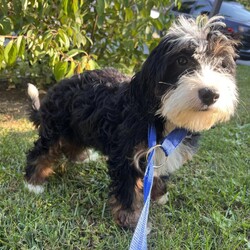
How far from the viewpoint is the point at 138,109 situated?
8.57 ft

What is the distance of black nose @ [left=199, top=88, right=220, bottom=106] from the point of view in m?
2.16

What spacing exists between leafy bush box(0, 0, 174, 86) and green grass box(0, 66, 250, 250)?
108cm

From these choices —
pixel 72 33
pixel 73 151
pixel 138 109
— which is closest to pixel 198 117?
pixel 138 109

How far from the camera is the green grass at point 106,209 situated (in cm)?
268

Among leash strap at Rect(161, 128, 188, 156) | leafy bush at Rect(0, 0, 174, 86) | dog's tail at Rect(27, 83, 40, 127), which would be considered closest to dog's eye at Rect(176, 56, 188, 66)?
leash strap at Rect(161, 128, 188, 156)

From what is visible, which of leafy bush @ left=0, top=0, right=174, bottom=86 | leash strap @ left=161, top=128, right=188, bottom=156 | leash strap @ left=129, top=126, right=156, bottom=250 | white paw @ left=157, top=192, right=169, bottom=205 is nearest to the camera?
leash strap @ left=129, top=126, right=156, bottom=250

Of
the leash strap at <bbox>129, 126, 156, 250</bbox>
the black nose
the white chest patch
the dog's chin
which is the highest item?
the black nose

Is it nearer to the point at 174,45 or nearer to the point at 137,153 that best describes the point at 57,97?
the point at 137,153

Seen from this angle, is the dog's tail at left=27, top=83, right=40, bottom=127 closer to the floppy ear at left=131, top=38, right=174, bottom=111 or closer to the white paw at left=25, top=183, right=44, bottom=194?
the white paw at left=25, top=183, right=44, bottom=194

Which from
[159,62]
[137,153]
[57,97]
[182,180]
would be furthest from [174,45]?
[182,180]

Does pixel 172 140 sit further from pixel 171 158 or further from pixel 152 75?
pixel 152 75

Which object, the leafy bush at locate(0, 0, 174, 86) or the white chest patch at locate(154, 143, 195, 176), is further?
the leafy bush at locate(0, 0, 174, 86)

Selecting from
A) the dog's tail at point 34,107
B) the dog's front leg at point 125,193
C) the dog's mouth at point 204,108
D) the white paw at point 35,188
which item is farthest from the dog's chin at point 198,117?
the dog's tail at point 34,107

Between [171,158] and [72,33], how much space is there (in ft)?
7.37
